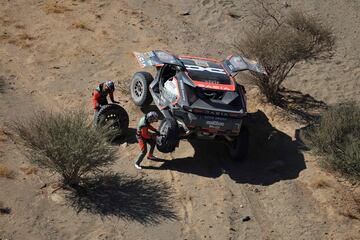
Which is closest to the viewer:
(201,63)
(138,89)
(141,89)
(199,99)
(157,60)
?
(199,99)

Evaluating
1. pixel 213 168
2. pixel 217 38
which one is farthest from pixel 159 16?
pixel 213 168

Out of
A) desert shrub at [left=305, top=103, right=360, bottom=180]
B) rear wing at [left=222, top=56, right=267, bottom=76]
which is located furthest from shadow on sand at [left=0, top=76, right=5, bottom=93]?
desert shrub at [left=305, top=103, right=360, bottom=180]

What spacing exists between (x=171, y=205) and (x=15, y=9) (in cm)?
1197

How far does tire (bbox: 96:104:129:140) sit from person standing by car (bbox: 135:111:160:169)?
32.3 inches

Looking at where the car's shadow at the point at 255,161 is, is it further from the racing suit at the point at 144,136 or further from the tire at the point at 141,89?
the tire at the point at 141,89

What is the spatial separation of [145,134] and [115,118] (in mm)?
1336

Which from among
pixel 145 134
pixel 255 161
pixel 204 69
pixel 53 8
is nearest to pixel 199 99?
pixel 204 69

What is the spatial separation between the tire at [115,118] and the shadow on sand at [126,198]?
1.49 metres

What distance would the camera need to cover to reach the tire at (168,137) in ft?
43.5

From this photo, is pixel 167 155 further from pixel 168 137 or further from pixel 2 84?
pixel 2 84

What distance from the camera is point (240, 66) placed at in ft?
49.1

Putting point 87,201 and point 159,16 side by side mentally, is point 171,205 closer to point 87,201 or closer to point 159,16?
point 87,201

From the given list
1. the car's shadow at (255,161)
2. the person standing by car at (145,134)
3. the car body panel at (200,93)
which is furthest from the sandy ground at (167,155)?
the car body panel at (200,93)

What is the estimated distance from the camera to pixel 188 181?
13.4m
